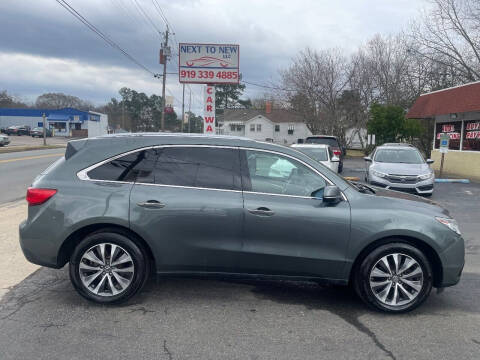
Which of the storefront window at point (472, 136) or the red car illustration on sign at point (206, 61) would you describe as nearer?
the red car illustration on sign at point (206, 61)

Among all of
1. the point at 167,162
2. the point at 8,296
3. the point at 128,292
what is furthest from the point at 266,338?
the point at 8,296

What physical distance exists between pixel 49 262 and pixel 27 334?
795 millimetres

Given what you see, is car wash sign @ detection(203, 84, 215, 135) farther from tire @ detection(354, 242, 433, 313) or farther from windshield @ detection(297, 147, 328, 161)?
tire @ detection(354, 242, 433, 313)

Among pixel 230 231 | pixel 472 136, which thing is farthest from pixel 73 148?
pixel 472 136

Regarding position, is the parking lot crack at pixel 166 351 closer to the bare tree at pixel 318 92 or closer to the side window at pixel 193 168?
the side window at pixel 193 168

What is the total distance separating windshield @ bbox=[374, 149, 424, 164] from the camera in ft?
42.8

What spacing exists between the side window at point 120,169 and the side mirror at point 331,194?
6.27ft

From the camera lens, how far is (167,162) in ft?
14.3

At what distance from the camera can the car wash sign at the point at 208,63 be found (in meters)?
16.4

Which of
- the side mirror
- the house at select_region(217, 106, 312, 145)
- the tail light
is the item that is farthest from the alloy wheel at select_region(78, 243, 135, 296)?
the house at select_region(217, 106, 312, 145)

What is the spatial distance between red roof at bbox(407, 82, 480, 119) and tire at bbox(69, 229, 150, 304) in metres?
16.3

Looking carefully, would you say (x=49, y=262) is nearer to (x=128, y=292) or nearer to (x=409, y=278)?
(x=128, y=292)

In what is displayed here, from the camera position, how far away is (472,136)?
61.1 feet

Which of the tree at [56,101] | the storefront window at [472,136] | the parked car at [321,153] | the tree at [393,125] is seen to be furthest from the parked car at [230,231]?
the tree at [56,101]
